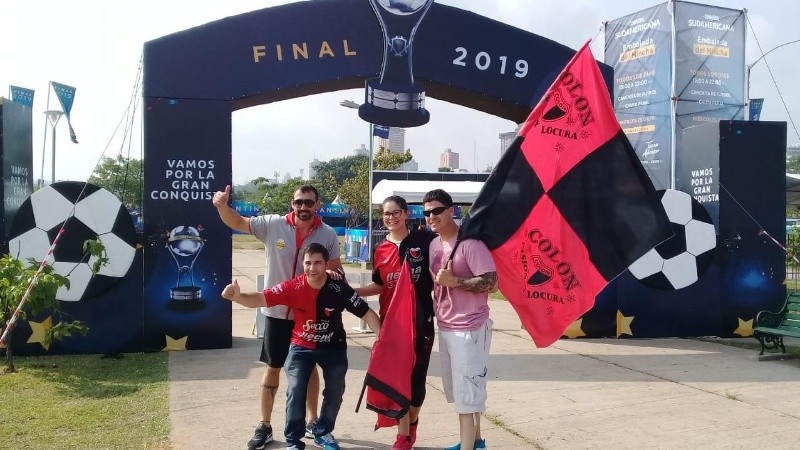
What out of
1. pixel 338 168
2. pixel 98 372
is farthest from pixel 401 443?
pixel 338 168

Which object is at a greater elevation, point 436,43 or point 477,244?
point 436,43

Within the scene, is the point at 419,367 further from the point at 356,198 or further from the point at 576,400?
the point at 356,198

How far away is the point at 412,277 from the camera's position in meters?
4.47

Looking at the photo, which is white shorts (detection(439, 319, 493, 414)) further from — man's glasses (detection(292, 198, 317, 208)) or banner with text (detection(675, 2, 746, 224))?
banner with text (detection(675, 2, 746, 224))

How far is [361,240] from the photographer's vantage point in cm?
2339

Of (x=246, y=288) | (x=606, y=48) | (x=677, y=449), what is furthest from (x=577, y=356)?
(x=606, y=48)

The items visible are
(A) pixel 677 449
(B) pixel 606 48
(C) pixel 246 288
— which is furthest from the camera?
(B) pixel 606 48

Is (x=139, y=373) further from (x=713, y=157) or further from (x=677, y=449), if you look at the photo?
(x=713, y=157)

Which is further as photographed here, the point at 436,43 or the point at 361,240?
the point at 361,240

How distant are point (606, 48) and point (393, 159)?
56.0 feet

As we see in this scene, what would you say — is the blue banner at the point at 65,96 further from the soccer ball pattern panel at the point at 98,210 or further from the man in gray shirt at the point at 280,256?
the man in gray shirt at the point at 280,256

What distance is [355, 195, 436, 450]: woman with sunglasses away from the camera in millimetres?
4488

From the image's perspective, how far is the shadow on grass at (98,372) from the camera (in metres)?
6.07

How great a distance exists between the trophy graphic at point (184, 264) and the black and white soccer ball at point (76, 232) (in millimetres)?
438
